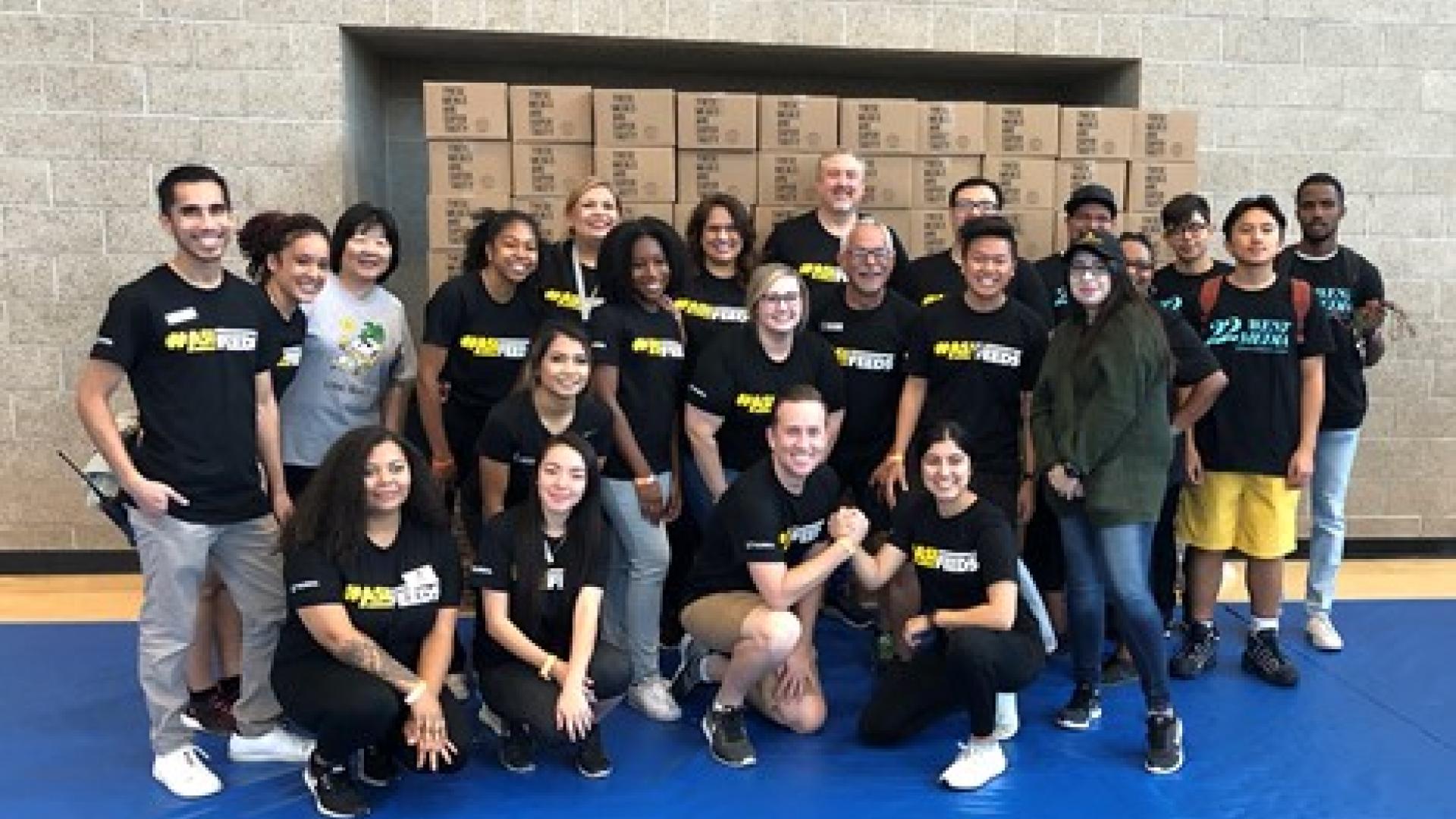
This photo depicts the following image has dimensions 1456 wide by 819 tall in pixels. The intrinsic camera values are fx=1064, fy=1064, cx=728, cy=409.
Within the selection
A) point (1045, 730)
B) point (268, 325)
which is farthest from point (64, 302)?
point (1045, 730)

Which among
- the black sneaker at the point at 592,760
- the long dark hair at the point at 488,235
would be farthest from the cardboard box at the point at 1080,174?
the black sneaker at the point at 592,760

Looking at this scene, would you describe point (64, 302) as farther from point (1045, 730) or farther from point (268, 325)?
point (1045, 730)

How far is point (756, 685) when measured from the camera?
119 inches

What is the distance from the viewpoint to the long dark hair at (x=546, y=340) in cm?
278

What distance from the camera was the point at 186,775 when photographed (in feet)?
8.46

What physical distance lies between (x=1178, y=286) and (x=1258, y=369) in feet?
1.21

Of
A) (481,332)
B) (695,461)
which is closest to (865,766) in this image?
(695,461)

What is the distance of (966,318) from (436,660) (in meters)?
1.74

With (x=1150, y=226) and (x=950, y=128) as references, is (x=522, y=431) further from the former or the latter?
(x=1150, y=226)

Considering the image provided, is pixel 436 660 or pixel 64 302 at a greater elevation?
pixel 64 302

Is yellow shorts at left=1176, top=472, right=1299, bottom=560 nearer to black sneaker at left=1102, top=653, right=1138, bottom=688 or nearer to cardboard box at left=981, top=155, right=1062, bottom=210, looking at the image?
black sneaker at left=1102, top=653, right=1138, bottom=688

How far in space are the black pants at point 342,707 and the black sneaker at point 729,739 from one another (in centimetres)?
65

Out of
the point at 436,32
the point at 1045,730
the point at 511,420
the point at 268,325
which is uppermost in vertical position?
the point at 436,32

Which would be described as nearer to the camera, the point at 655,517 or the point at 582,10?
the point at 655,517
